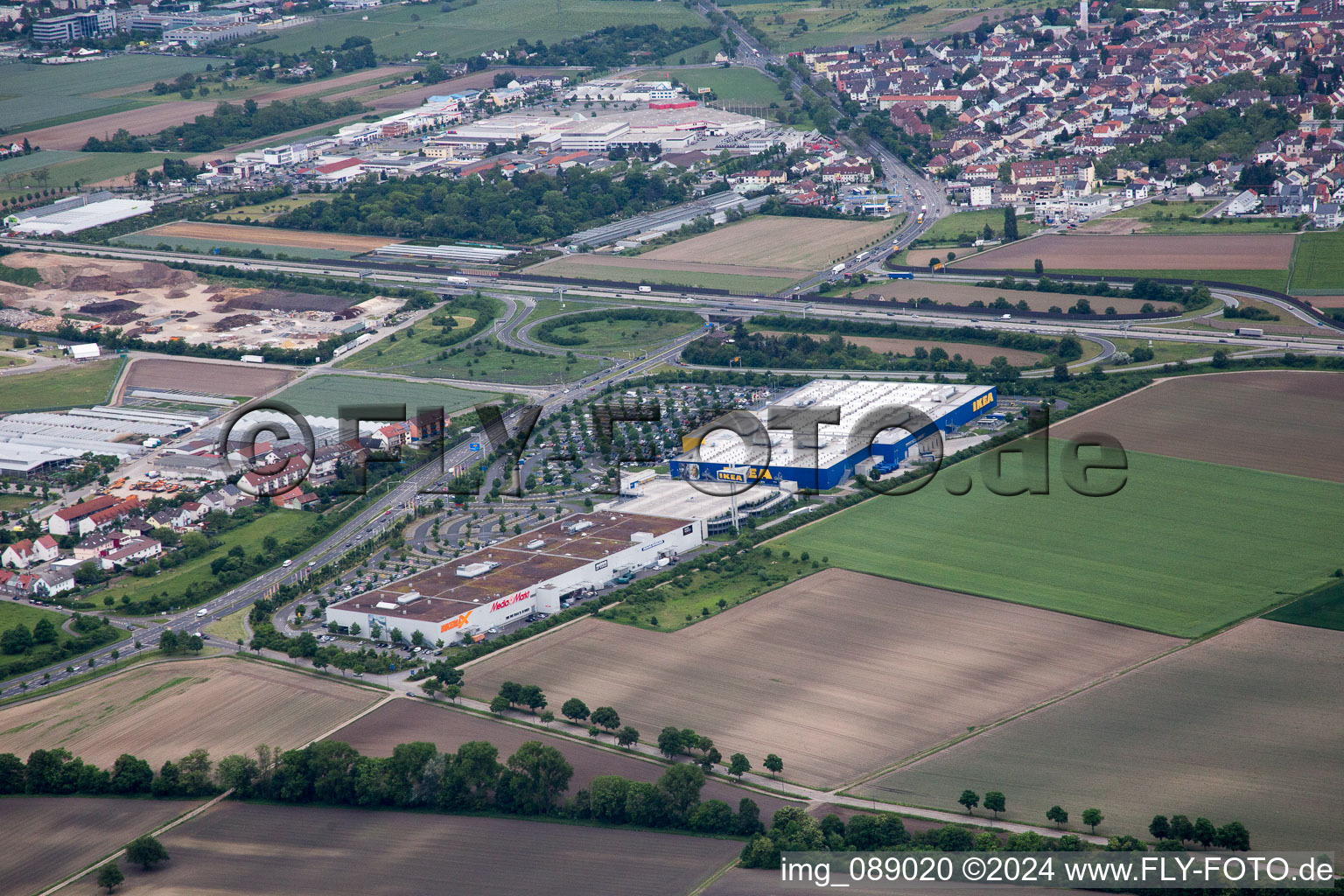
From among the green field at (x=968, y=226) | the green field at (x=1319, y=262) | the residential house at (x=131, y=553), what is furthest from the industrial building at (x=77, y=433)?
the green field at (x=1319, y=262)

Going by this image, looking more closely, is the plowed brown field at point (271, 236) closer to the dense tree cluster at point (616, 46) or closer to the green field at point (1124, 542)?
the green field at point (1124, 542)

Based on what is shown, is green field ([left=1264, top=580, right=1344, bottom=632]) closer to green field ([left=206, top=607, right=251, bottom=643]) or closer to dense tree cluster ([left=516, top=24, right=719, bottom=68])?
green field ([left=206, top=607, right=251, bottom=643])

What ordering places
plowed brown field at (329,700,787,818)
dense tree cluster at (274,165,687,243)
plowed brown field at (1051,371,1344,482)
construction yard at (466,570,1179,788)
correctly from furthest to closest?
dense tree cluster at (274,165,687,243) < plowed brown field at (1051,371,1344,482) < construction yard at (466,570,1179,788) < plowed brown field at (329,700,787,818)

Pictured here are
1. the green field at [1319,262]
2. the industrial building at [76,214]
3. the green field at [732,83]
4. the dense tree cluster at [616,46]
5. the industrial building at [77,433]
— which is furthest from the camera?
the dense tree cluster at [616,46]

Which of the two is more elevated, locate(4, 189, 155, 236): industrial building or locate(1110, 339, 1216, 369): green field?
locate(4, 189, 155, 236): industrial building

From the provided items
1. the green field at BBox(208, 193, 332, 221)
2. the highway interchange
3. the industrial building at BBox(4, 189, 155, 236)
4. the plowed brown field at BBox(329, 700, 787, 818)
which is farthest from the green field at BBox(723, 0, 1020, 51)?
the plowed brown field at BBox(329, 700, 787, 818)

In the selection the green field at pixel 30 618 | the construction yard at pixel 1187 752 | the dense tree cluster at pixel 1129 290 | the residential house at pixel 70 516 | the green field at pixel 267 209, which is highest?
the green field at pixel 267 209

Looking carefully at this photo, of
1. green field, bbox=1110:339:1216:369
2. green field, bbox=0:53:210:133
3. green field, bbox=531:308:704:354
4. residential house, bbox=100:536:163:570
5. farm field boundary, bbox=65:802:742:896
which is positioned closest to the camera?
farm field boundary, bbox=65:802:742:896
